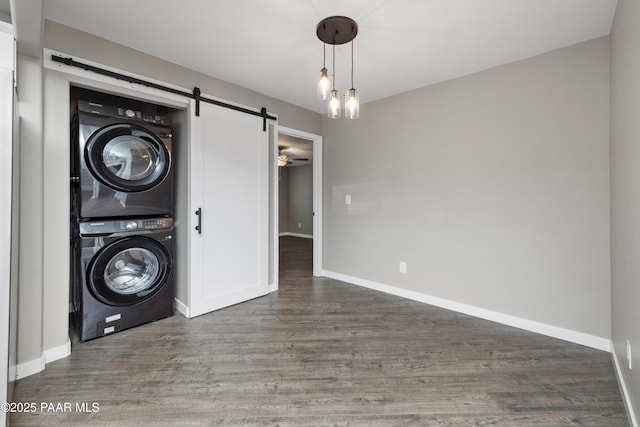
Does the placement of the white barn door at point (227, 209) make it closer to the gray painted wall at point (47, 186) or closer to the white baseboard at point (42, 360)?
the gray painted wall at point (47, 186)

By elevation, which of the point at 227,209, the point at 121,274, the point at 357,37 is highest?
the point at 357,37

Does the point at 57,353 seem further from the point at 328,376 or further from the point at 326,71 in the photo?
the point at 326,71


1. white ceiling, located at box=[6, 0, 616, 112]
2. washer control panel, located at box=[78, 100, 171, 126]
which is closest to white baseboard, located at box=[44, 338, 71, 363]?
washer control panel, located at box=[78, 100, 171, 126]

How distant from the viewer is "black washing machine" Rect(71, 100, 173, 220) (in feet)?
7.25

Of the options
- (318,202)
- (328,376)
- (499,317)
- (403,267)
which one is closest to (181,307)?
(328,376)

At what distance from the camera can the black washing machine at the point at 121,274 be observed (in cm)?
226

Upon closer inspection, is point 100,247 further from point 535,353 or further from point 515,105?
point 515,105

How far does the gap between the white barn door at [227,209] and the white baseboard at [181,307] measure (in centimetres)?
7

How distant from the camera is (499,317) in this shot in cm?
269

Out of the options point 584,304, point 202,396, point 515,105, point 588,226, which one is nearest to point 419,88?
point 515,105

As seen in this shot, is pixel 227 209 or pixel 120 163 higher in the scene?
pixel 120 163

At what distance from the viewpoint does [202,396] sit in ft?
5.46

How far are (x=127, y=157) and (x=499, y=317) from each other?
12.1 ft

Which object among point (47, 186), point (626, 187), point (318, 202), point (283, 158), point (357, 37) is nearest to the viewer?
point (626, 187)
